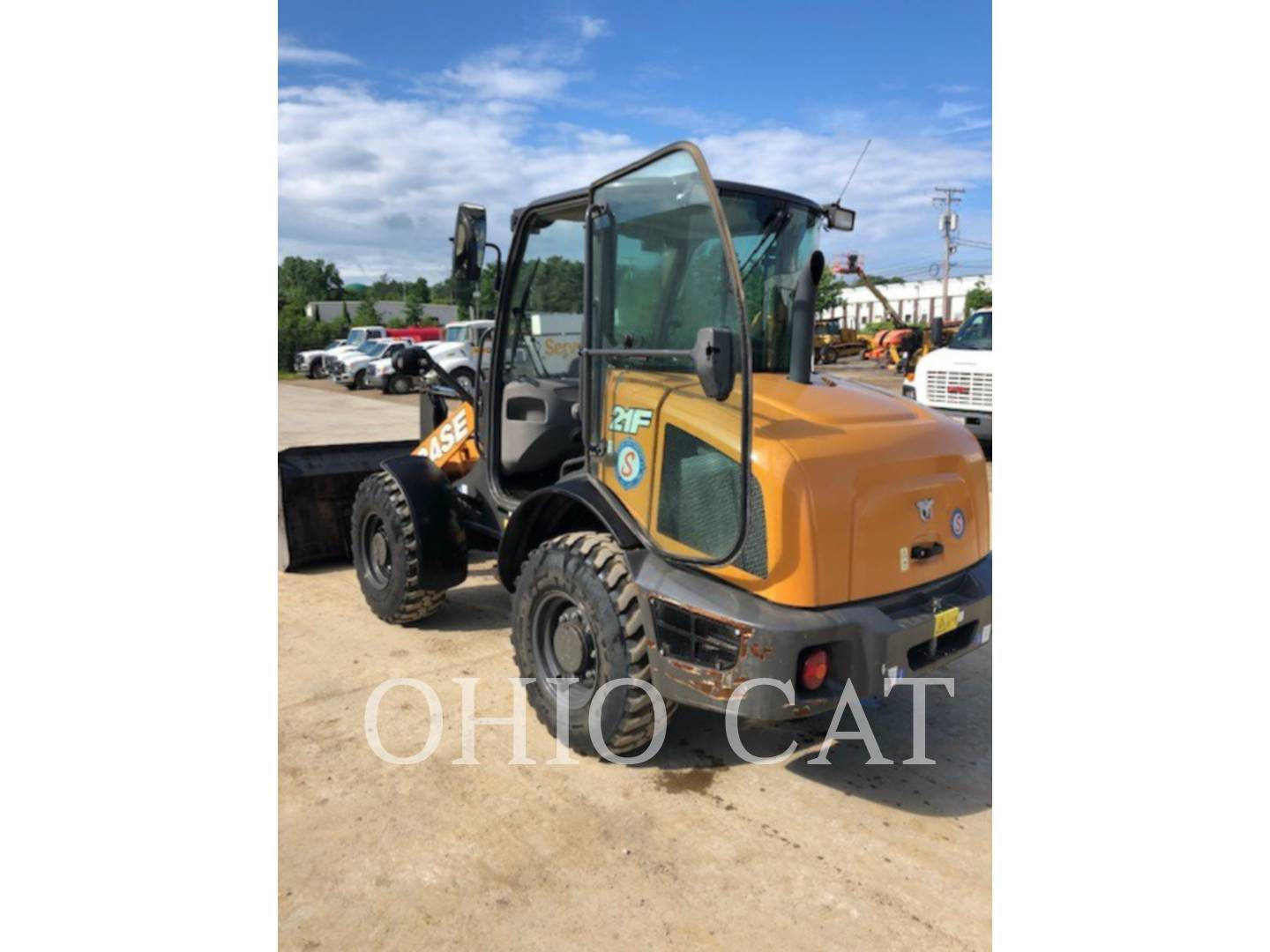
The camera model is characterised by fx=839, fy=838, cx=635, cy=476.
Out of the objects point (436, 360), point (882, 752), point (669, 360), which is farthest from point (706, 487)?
point (436, 360)

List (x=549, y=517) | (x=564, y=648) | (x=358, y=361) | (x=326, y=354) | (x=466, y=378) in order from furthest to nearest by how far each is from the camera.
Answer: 1. (x=326, y=354)
2. (x=358, y=361)
3. (x=466, y=378)
4. (x=549, y=517)
5. (x=564, y=648)

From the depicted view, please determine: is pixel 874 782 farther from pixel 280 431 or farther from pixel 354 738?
pixel 280 431

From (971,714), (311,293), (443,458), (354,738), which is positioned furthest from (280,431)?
(311,293)

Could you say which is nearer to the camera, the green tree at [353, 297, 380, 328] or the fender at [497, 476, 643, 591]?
the fender at [497, 476, 643, 591]

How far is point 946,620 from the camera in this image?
310cm

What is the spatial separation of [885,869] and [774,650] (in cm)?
79

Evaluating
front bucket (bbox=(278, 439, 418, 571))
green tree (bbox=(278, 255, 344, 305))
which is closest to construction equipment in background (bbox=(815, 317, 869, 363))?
front bucket (bbox=(278, 439, 418, 571))

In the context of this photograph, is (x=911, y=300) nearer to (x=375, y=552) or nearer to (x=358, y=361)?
(x=358, y=361)

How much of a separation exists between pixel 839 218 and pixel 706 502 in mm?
1717

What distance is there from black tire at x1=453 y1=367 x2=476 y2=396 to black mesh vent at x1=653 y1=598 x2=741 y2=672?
2.39 metres

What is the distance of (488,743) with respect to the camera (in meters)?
3.53

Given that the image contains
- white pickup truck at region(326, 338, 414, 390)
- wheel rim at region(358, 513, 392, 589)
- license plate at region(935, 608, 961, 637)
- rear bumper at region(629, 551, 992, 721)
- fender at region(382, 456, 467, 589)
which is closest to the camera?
rear bumper at region(629, 551, 992, 721)

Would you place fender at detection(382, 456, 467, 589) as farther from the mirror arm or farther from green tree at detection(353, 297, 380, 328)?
green tree at detection(353, 297, 380, 328)

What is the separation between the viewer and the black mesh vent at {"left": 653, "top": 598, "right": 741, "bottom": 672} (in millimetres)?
2879
